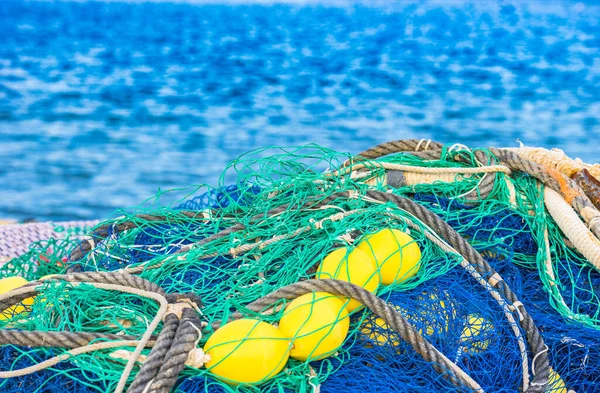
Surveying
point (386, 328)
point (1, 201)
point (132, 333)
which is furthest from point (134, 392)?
point (1, 201)

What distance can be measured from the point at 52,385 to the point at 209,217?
2.81 feet

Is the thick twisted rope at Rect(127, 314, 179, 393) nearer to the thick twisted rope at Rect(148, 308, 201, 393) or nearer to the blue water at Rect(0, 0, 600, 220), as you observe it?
the thick twisted rope at Rect(148, 308, 201, 393)

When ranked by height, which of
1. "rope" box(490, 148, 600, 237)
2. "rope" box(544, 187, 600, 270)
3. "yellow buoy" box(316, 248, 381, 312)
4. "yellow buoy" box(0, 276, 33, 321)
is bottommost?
"yellow buoy" box(0, 276, 33, 321)

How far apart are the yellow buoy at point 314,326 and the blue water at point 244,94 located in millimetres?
6247

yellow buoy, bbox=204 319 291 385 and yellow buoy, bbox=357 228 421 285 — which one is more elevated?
yellow buoy, bbox=357 228 421 285

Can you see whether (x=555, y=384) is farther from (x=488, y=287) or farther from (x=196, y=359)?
(x=196, y=359)

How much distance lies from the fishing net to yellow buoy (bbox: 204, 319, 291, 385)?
30 mm

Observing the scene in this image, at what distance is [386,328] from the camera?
76.2 inches

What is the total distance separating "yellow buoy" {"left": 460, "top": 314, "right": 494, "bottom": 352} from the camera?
6.51 ft

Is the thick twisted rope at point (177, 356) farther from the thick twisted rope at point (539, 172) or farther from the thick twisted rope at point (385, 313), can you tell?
the thick twisted rope at point (539, 172)

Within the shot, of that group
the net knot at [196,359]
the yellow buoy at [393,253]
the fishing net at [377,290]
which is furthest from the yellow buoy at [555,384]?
the net knot at [196,359]

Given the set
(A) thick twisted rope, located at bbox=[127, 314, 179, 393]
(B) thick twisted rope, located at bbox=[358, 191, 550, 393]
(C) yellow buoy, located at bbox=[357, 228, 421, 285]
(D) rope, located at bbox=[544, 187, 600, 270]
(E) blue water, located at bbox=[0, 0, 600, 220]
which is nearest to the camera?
(A) thick twisted rope, located at bbox=[127, 314, 179, 393]

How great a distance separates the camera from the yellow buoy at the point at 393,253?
2.05 meters

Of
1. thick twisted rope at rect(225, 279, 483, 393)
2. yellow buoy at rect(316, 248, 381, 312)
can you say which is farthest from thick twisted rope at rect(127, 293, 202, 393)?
yellow buoy at rect(316, 248, 381, 312)
